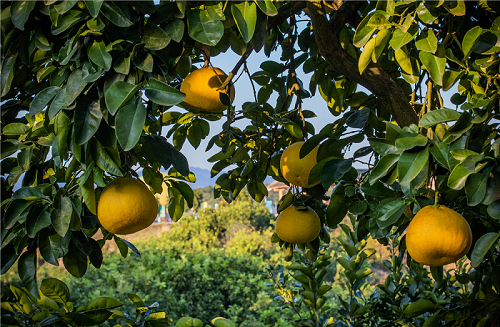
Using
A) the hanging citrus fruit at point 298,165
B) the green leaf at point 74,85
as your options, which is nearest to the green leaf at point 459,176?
the hanging citrus fruit at point 298,165

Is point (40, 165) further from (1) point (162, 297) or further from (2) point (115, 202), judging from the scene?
(1) point (162, 297)

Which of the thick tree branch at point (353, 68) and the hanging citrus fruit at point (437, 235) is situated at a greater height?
the thick tree branch at point (353, 68)

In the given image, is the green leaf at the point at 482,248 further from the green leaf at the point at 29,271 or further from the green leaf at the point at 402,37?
the green leaf at the point at 29,271

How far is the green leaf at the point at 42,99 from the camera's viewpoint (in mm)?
553

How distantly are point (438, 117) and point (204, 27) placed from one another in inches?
15.3

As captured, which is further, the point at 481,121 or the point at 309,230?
the point at 309,230

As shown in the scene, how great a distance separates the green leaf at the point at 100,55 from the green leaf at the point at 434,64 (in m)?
0.52

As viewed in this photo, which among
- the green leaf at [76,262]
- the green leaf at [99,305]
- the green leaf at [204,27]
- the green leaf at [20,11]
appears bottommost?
the green leaf at [99,305]

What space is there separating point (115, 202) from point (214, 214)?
480 cm

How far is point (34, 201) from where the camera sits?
2.06 feet

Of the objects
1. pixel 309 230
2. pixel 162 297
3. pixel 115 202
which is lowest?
pixel 162 297

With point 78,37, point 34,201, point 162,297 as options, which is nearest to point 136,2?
point 78,37

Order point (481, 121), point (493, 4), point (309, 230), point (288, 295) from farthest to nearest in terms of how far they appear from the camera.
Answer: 1. point (288, 295)
2. point (309, 230)
3. point (493, 4)
4. point (481, 121)

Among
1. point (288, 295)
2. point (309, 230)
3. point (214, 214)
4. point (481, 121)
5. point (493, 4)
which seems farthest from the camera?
point (214, 214)
